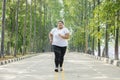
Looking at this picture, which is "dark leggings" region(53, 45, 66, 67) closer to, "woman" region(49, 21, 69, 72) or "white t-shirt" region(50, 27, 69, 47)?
"woman" region(49, 21, 69, 72)

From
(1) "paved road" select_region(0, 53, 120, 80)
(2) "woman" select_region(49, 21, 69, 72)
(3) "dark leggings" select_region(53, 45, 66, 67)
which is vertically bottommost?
(1) "paved road" select_region(0, 53, 120, 80)

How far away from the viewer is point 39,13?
332 ft

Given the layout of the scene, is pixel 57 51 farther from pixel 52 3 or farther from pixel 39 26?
pixel 52 3

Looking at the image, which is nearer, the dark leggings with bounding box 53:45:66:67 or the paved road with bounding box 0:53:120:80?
the paved road with bounding box 0:53:120:80

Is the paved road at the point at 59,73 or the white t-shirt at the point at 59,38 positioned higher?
the white t-shirt at the point at 59,38

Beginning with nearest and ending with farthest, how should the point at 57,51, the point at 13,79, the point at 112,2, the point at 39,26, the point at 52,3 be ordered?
the point at 13,79, the point at 57,51, the point at 112,2, the point at 39,26, the point at 52,3

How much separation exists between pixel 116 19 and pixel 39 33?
63.1 m

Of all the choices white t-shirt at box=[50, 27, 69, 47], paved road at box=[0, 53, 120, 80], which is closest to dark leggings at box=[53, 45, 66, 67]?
white t-shirt at box=[50, 27, 69, 47]

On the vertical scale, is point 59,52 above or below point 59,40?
below

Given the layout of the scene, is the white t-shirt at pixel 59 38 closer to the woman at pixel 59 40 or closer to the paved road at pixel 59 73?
the woman at pixel 59 40

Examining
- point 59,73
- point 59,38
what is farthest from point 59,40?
point 59,73

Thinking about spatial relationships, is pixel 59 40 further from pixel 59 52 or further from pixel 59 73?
pixel 59 73

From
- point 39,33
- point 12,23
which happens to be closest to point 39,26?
point 39,33

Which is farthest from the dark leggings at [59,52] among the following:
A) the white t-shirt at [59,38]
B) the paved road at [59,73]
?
the paved road at [59,73]
